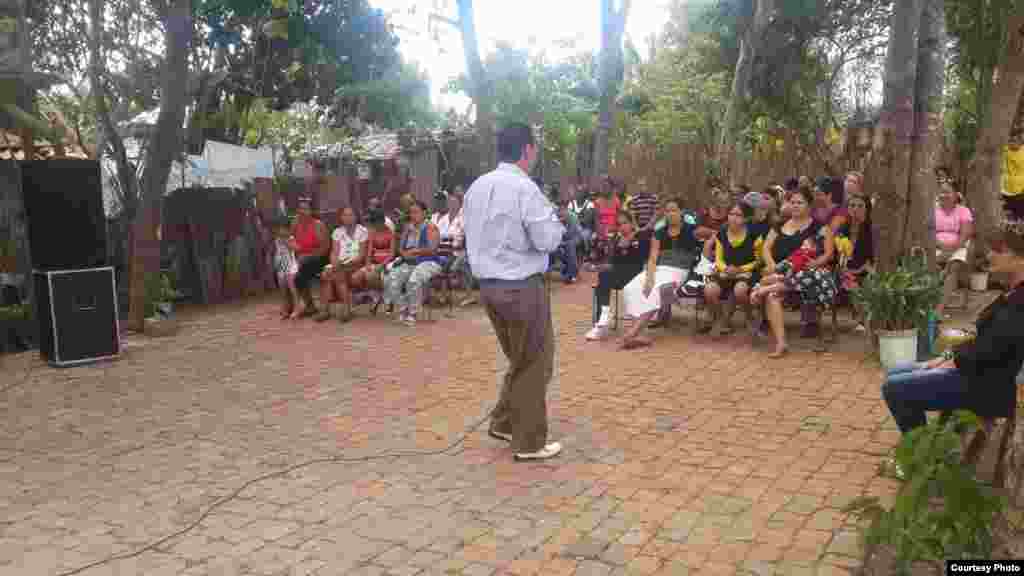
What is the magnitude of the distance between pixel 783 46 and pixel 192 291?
13262 millimetres

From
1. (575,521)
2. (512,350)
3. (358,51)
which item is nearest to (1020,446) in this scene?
(575,521)

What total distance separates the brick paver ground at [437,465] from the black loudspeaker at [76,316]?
0.72 ft

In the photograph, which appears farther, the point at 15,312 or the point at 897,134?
the point at 15,312

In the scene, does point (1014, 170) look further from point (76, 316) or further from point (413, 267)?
point (76, 316)

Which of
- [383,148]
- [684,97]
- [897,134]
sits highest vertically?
[684,97]

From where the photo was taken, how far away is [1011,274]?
4070 millimetres

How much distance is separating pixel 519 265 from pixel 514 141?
67 cm

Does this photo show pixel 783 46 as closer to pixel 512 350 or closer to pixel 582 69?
pixel 582 69

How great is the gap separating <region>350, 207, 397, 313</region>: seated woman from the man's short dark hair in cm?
527

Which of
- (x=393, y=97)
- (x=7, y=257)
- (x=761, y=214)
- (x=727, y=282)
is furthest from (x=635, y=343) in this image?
(x=393, y=97)

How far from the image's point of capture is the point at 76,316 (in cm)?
814

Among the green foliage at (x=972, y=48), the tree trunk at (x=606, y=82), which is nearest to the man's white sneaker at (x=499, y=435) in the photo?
the green foliage at (x=972, y=48)

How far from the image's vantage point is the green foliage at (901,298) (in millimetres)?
6527

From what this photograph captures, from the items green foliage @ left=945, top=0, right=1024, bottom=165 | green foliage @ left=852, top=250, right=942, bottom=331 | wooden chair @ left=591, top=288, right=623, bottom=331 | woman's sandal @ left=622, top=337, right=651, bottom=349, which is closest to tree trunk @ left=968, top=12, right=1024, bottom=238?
green foliage @ left=945, top=0, right=1024, bottom=165
